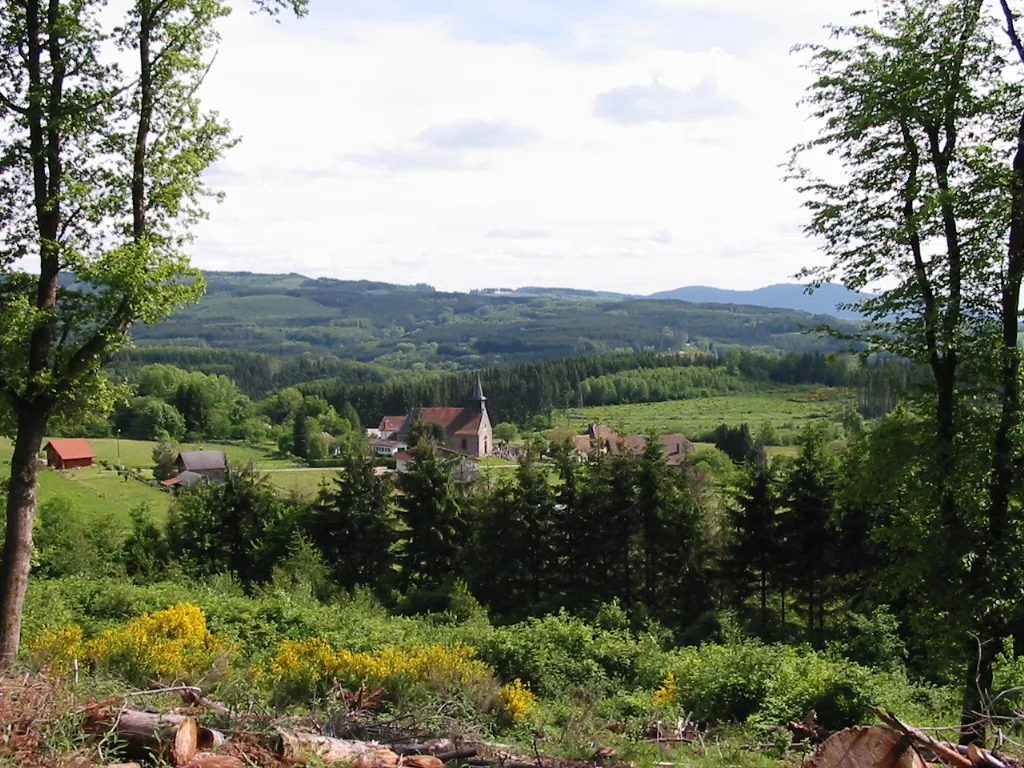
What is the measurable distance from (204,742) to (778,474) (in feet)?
73.6

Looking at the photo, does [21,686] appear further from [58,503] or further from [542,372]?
[542,372]

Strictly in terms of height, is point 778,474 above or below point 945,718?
above

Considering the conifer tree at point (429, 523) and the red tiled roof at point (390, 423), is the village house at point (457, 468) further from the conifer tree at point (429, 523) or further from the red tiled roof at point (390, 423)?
the red tiled roof at point (390, 423)

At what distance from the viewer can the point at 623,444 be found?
95.0 feet

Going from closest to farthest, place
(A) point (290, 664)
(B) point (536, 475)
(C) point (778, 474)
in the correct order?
1. (A) point (290, 664)
2. (C) point (778, 474)
3. (B) point (536, 475)

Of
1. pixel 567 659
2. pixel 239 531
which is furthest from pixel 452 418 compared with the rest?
pixel 567 659

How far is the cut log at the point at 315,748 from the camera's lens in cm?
749

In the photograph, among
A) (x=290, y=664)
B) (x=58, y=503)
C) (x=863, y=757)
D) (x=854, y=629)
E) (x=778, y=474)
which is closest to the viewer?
(x=863, y=757)

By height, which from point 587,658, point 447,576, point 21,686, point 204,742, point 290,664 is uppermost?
point 21,686

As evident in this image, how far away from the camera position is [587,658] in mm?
15469

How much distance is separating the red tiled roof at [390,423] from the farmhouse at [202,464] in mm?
40772

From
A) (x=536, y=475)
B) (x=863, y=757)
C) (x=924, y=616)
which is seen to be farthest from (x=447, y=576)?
(x=863, y=757)

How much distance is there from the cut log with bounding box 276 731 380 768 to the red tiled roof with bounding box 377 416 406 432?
109m

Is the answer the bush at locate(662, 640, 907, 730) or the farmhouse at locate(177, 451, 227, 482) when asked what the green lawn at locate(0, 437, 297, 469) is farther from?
the bush at locate(662, 640, 907, 730)
